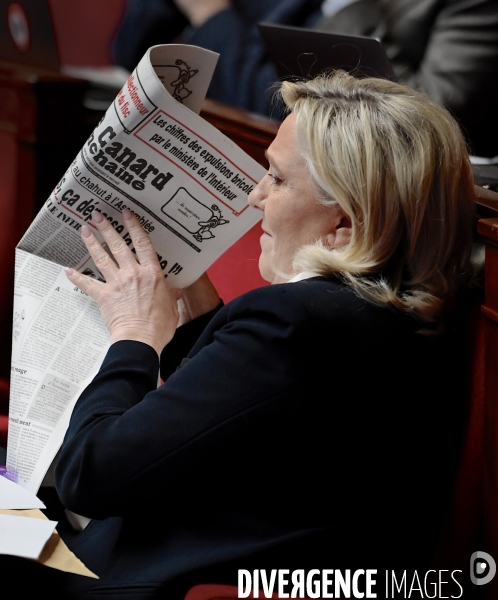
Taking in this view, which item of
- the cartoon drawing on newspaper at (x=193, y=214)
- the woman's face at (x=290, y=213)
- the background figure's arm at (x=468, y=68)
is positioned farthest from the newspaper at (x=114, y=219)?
the background figure's arm at (x=468, y=68)

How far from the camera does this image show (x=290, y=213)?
105 centimetres

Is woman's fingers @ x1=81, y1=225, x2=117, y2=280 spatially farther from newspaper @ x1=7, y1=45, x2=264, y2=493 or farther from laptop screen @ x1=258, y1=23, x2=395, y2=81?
laptop screen @ x1=258, y1=23, x2=395, y2=81

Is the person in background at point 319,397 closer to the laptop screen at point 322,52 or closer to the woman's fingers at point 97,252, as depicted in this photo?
the woman's fingers at point 97,252

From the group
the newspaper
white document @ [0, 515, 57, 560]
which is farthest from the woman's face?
white document @ [0, 515, 57, 560]

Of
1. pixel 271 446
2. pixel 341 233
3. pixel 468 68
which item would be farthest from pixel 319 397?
pixel 468 68

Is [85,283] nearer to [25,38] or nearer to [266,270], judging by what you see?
[266,270]

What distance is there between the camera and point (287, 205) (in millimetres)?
1051

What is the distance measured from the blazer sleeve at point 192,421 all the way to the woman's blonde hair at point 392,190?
0.37ft

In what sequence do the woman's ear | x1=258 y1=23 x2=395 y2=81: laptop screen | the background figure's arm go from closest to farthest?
the woman's ear → x1=258 y1=23 x2=395 y2=81: laptop screen → the background figure's arm

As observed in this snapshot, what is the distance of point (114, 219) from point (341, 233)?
36 centimetres

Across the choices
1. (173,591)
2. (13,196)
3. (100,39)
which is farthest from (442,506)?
(100,39)

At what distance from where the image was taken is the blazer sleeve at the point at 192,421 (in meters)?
0.90

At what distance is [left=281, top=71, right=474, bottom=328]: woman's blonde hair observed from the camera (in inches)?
37.5

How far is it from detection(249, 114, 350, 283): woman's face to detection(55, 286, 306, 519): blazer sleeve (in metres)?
0.14
